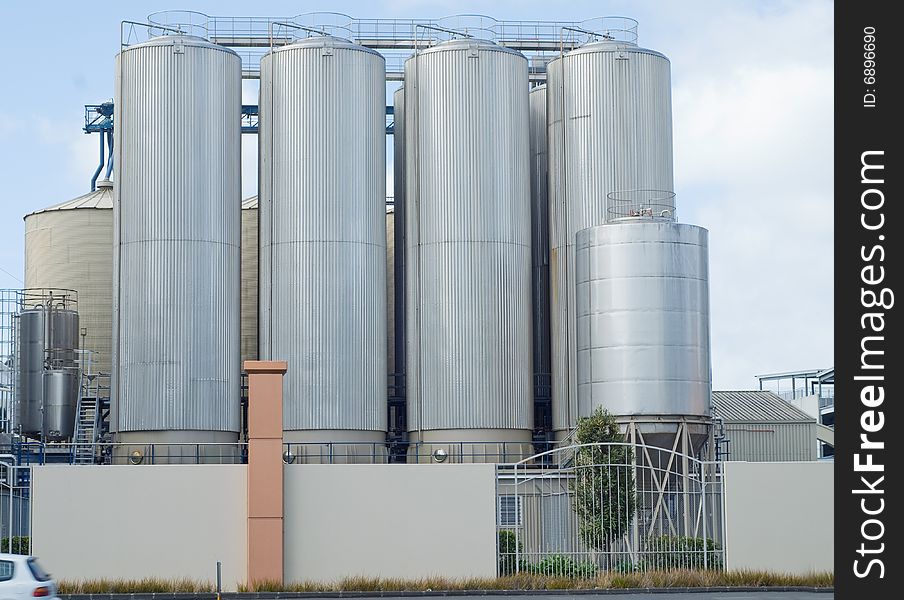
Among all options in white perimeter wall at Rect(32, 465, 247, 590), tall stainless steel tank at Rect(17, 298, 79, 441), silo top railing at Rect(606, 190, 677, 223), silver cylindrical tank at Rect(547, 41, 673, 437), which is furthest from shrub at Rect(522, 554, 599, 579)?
tall stainless steel tank at Rect(17, 298, 79, 441)

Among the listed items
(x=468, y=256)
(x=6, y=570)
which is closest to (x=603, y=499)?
(x=468, y=256)

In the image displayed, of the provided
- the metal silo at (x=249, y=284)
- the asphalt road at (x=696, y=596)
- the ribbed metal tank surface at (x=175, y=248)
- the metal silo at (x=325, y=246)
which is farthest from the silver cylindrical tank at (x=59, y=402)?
the asphalt road at (x=696, y=596)

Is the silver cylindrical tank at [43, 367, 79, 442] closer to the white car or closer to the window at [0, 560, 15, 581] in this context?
the white car

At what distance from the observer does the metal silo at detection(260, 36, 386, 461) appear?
46875mm

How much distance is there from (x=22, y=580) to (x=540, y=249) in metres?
31.3

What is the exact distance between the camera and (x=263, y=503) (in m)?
31.8

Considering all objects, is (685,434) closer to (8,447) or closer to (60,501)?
(60,501)

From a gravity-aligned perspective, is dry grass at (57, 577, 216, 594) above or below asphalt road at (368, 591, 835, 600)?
above

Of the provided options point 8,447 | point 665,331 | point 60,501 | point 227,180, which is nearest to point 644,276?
point 665,331

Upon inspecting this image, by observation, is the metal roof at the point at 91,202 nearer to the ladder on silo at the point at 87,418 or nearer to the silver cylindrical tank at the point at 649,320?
the ladder on silo at the point at 87,418

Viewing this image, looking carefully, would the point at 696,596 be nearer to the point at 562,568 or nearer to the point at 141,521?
the point at 562,568

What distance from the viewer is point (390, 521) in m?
32.3

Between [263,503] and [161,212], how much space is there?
17840 millimetres

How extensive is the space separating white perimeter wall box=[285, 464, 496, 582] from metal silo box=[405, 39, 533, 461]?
1436 cm
